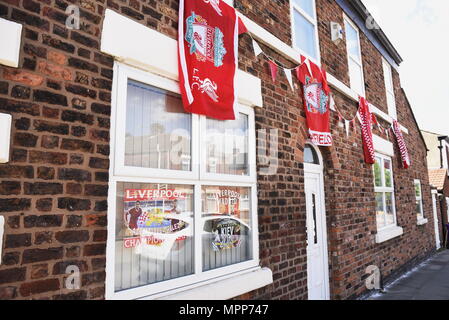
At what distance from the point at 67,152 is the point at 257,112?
2.29 metres

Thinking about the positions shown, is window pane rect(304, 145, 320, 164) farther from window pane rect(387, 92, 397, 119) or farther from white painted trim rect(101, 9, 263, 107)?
window pane rect(387, 92, 397, 119)

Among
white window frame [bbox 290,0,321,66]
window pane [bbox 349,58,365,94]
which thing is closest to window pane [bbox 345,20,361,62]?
window pane [bbox 349,58,365,94]

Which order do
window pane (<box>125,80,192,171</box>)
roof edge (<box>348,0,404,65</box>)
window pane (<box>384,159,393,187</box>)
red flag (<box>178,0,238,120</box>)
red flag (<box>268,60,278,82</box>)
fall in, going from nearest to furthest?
window pane (<box>125,80,192,171</box>)
red flag (<box>178,0,238,120</box>)
red flag (<box>268,60,278,82</box>)
roof edge (<box>348,0,404,65</box>)
window pane (<box>384,159,393,187</box>)

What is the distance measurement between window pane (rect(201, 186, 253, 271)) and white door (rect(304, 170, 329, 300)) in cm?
161

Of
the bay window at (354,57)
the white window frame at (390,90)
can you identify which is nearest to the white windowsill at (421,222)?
the white window frame at (390,90)

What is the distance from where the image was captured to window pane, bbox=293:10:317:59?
5.08 m

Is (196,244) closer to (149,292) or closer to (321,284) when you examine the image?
(149,292)

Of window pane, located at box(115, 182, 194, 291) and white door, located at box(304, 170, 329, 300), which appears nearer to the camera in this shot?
window pane, located at box(115, 182, 194, 291)

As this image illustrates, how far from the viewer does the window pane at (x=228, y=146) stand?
3254 mm

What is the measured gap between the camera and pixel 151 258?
255 centimetres

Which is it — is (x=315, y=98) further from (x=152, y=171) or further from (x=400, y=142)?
(x=400, y=142)

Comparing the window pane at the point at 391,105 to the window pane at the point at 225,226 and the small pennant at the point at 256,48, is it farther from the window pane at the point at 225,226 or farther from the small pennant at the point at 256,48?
the window pane at the point at 225,226

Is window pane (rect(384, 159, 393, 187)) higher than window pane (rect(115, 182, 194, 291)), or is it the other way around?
window pane (rect(384, 159, 393, 187))
